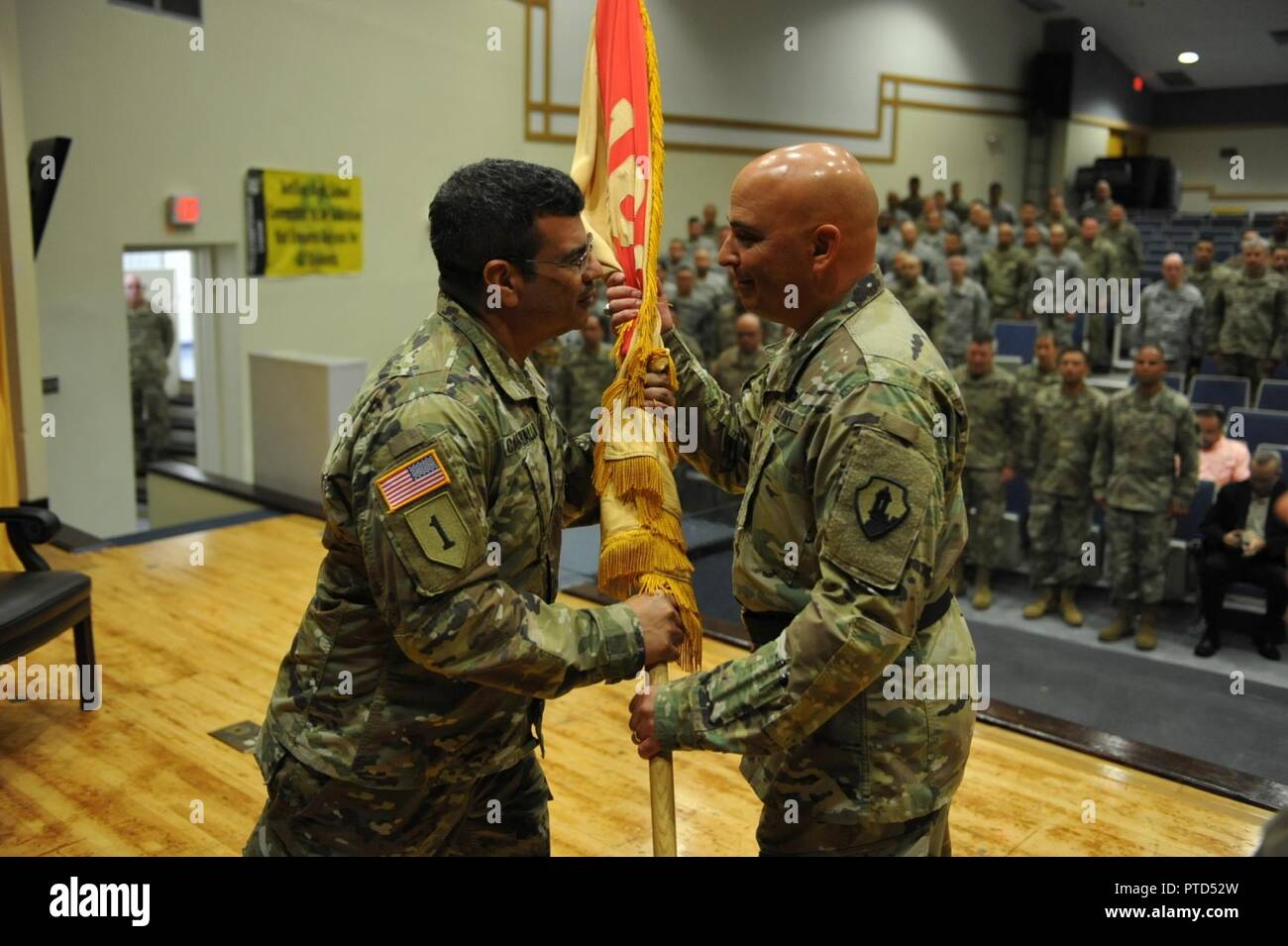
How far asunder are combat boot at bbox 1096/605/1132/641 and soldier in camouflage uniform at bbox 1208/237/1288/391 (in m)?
3.66

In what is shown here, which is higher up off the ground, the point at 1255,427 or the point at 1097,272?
the point at 1097,272

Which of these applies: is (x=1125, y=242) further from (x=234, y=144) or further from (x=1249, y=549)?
(x=234, y=144)

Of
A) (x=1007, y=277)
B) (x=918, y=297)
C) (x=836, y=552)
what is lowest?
(x=836, y=552)

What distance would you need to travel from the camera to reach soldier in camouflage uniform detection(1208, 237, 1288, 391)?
27.2ft

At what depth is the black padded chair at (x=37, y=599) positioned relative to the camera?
313 cm

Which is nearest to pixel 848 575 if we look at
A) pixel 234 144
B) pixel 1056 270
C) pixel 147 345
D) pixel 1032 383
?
pixel 1032 383

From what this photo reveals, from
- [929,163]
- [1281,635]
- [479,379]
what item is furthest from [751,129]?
[479,379]

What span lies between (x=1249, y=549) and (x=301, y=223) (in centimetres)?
633

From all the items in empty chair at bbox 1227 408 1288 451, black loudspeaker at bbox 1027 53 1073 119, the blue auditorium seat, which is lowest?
the blue auditorium seat

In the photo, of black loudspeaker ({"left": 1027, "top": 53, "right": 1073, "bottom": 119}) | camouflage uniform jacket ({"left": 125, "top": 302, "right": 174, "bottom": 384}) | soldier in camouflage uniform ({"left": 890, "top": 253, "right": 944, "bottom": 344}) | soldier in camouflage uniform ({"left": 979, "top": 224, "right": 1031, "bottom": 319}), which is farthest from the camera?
black loudspeaker ({"left": 1027, "top": 53, "right": 1073, "bottom": 119})

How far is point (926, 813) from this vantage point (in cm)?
163

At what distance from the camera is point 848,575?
1.45 metres

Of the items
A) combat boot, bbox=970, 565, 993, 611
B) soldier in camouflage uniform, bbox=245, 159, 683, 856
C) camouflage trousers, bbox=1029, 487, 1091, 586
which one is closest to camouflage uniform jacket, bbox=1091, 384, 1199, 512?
camouflage trousers, bbox=1029, 487, 1091, 586

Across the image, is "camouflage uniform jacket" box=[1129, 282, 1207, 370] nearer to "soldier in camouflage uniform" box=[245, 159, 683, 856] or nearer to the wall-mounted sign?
the wall-mounted sign
